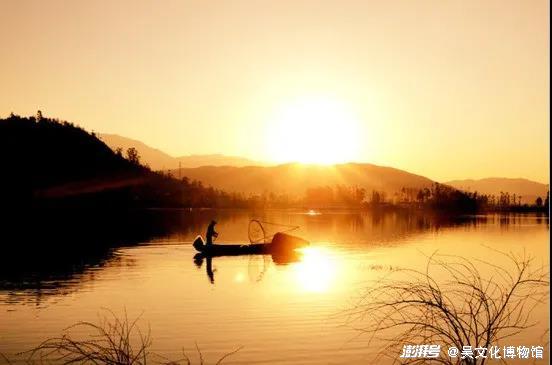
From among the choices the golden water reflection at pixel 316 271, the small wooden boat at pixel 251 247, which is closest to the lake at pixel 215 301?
the golden water reflection at pixel 316 271

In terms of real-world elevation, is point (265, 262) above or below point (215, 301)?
above

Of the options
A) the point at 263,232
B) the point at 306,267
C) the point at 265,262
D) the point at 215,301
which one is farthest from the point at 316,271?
the point at 263,232

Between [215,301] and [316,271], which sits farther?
[316,271]

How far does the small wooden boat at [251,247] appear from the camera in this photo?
5781cm

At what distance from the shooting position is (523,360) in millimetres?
22266

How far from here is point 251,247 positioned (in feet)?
197

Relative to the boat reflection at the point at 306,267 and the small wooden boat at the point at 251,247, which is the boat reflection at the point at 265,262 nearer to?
the boat reflection at the point at 306,267

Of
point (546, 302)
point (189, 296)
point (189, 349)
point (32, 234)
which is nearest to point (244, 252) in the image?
point (189, 296)

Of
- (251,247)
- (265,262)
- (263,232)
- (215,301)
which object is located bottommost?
(215,301)

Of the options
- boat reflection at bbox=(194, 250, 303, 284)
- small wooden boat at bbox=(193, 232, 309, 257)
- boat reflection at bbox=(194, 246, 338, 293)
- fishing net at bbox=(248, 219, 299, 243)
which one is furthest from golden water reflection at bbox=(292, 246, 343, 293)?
fishing net at bbox=(248, 219, 299, 243)

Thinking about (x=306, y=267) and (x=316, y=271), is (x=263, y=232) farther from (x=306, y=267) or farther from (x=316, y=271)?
(x=316, y=271)

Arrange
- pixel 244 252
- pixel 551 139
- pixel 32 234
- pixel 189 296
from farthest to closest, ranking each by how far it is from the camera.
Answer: pixel 32 234 → pixel 244 252 → pixel 189 296 → pixel 551 139

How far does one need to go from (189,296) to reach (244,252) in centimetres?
2399

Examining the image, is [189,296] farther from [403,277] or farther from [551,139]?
[551,139]
